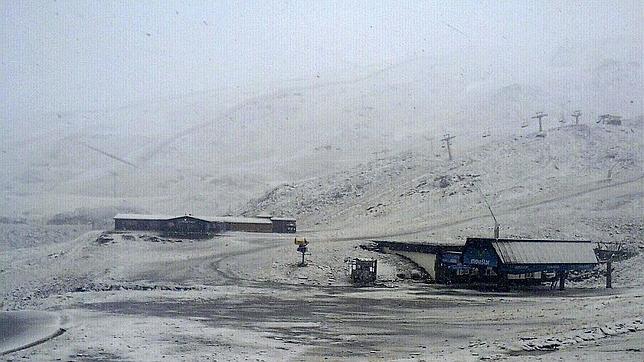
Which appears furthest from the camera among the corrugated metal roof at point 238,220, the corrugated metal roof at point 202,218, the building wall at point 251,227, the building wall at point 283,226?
the building wall at point 283,226

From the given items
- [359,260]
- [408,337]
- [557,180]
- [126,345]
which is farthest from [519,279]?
[557,180]

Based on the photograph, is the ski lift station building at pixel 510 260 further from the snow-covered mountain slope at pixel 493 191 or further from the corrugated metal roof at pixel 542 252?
the snow-covered mountain slope at pixel 493 191

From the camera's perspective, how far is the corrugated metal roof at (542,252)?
2977 centimetres

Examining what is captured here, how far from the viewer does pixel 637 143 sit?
216ft

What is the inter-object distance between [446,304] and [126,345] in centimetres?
1224

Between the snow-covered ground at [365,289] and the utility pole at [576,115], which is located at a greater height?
the utility pole at [576,115]

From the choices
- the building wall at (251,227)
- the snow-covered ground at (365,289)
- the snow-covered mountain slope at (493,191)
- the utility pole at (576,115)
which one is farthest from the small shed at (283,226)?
the utility pole at (576,115)

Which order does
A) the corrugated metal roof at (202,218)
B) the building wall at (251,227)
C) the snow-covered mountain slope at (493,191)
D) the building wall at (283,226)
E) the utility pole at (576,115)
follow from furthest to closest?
the utility pole at (576,115), the building wall at (283,226), the building wall at (251,227), the snow-covered mountain slope at (493,191), the corrugated metal roof at (202,218)

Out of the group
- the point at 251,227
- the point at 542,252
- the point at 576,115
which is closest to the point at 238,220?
the point at 251,227

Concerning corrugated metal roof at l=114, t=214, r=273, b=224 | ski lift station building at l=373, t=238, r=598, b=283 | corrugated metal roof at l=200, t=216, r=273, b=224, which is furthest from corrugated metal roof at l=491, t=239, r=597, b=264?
corrugated metal roof at l=200, t=216, r=273, b=224

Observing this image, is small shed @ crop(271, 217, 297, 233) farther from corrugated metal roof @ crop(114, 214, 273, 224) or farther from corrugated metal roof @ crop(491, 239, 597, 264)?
corrugated metal roof @ crop(491, 239, 597, 264)

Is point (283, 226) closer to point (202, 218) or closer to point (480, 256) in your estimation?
point (202, 218)

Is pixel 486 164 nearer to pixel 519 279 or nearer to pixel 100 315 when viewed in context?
pixel 519 279

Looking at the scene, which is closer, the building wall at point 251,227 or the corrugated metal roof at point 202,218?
the corrugated metal roof at point 202,218
